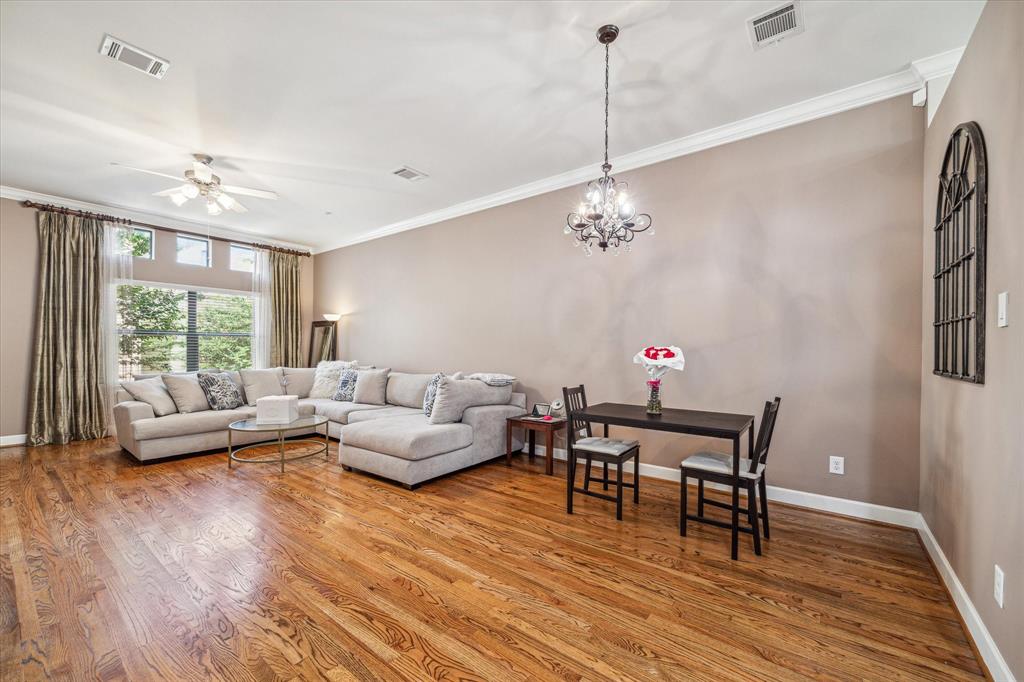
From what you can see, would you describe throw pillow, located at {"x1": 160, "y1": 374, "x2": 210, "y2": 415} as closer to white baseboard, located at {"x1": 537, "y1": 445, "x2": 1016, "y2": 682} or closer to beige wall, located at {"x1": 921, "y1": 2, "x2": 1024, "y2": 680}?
white baseboard, located at {"x1": 537, "y1": 445, "x2": 1016, "y2": 682}

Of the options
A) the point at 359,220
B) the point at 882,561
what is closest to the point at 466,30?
the point at 882,561

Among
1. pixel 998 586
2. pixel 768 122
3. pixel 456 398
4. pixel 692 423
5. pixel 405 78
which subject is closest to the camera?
pixel 998 586

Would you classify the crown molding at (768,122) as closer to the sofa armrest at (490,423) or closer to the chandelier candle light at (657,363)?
the chandelier candle light at (657,363)

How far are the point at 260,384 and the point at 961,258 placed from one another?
22.0ft

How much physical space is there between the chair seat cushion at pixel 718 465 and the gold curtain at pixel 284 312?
6737 mm

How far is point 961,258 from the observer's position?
80.6 inches

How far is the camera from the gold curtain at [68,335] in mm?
5090

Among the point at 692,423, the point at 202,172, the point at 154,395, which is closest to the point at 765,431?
the point at 692,423

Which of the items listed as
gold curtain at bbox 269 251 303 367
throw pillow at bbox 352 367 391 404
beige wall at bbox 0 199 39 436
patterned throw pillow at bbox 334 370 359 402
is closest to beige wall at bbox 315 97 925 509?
throw pillow at bbox 352 367 391 404

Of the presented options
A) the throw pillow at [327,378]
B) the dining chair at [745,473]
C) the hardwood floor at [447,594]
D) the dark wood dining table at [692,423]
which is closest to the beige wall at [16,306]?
the hardwood floor at [447,594]

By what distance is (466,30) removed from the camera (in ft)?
8.14

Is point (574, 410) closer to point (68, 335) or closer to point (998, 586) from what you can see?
point (998, 586)

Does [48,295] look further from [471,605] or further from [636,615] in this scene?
[636,615]

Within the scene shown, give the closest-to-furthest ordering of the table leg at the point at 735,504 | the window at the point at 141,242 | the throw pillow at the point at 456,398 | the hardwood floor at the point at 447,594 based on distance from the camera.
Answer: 1. the hardwood floor at the point at 447,594
2. the table leg at the point at 735,504
3. the throw pillow at the point at 456,398
4. the window at the point at 141,242
